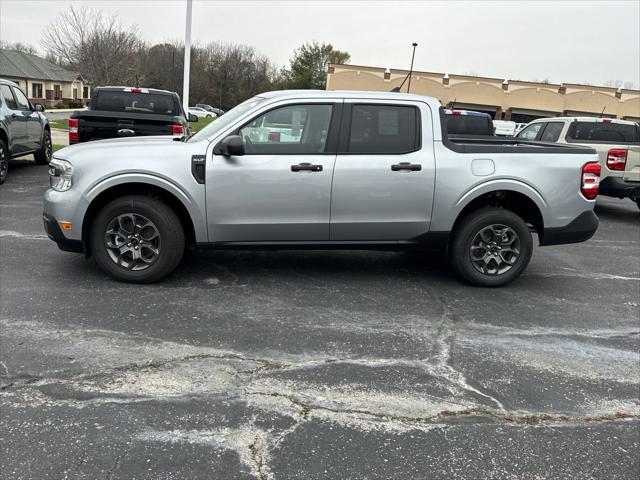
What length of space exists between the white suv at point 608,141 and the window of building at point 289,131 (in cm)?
665

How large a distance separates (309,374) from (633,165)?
8603 mm

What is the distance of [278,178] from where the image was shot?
5.13m

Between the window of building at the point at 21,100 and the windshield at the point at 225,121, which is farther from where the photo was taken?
the window of building at the point at 21,100

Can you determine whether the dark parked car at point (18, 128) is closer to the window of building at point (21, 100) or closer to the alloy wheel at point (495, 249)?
the window of building at point (21, 100)

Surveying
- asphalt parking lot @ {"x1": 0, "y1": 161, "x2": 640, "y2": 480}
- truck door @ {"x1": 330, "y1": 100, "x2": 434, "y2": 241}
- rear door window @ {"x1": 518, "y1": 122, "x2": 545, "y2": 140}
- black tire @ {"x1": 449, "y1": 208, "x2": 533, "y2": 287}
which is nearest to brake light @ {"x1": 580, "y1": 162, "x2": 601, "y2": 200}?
black tire @ {"x1": 449, "y1": 208, "x2": 533, "y2": 287}

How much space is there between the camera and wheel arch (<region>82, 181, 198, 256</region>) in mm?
5102

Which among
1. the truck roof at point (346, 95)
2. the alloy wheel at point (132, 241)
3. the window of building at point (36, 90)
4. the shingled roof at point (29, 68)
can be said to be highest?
the shingled roof at point (29, 68)

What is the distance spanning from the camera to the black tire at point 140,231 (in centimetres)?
509

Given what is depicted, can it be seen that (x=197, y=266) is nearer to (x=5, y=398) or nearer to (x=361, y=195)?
(x=361, y=195)

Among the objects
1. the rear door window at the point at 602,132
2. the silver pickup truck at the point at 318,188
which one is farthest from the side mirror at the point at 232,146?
the rear door window at the point at 602,132

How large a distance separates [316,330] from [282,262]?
1991mm

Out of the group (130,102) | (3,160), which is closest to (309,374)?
(3,160)

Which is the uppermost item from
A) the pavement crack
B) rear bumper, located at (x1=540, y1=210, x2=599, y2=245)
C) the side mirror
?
the side mirror

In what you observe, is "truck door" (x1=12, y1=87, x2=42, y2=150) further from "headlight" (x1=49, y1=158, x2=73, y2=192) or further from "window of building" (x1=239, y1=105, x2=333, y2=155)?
"window of building" (x1=239, y1=105, x2=333, y2=155)
